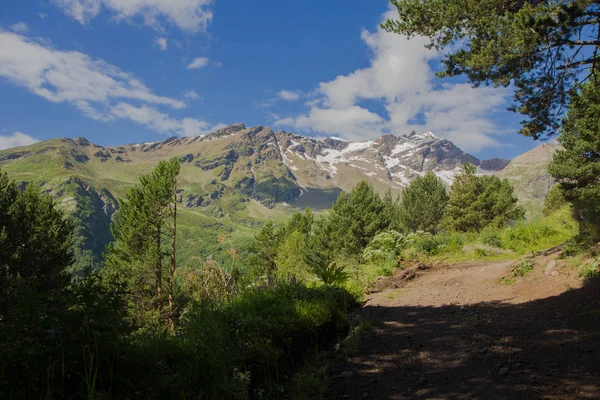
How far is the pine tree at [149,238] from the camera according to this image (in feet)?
81.0

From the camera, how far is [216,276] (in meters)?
9.05

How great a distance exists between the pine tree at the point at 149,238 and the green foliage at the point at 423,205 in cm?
2799

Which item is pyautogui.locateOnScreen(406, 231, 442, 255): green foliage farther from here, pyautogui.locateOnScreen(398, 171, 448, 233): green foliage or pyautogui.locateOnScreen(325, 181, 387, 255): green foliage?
pyautogui.locateOnScreen(398, 171, 448, 233): green foliage

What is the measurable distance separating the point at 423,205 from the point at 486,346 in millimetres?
40687

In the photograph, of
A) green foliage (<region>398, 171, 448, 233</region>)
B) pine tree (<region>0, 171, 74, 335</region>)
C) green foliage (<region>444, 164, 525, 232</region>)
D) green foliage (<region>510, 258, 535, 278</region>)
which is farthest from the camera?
green foliage (<region>398, 171, 448, 233</region>)

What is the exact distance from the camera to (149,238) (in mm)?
25359

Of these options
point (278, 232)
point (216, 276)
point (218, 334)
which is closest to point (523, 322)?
point (218, 334)

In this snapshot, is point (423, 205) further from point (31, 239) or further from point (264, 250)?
point (31, 239)

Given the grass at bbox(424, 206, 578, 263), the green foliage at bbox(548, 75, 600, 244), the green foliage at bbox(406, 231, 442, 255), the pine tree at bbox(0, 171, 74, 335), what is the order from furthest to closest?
the pine tree at bbox(0, 171, 74, 335)
the green foliage at bbox(548, 75, 600, 244)
the green foliage at bbox(406, 231, 442, 255)
the grass at bbox(424, 206, 578, 263)

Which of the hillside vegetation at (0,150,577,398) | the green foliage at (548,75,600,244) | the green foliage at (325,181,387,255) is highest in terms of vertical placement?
the green foliage at (548,75,600,244)

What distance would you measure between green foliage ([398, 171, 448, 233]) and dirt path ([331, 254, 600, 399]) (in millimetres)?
35187

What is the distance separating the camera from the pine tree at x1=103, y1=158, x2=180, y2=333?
973 inches

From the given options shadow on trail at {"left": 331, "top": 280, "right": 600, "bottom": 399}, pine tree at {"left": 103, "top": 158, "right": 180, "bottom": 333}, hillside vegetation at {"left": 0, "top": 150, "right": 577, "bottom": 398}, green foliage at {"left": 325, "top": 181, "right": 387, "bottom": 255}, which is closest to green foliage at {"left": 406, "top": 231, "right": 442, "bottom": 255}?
hillside vegetation at {"left": 0, "top": 150, "right": 577, "bottom": 398}

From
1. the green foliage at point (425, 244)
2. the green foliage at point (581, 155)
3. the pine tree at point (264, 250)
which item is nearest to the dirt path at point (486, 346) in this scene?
the green foliage at point (425, 244)
